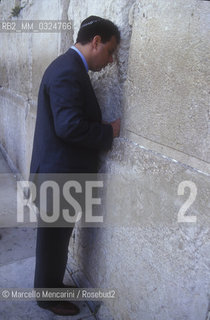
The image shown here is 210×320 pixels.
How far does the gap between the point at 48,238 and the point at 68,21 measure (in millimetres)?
1659

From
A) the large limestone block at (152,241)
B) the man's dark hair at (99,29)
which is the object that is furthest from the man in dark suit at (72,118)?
the large limestone block at (152,241)

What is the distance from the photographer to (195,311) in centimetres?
125

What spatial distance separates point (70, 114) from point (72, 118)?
0.02m

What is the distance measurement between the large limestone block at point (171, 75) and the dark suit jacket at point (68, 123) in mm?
242

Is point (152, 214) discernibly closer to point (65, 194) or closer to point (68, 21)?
point (65, 194)

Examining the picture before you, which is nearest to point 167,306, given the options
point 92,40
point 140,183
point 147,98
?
point 140,183

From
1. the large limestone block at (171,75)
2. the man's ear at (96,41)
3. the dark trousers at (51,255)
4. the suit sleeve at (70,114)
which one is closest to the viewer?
the large limestone block at (171,75)

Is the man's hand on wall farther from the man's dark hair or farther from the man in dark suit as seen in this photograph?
the man's dark hair

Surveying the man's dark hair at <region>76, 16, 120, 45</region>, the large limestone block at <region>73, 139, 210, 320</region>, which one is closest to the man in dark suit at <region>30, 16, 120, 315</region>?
the man's dark hair at <region>76, 16, 120, 45</region>

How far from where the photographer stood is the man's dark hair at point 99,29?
62.7 inches

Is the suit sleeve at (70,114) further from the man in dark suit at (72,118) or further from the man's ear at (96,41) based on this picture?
the man's ear at (96,41)

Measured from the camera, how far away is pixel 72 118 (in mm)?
1548

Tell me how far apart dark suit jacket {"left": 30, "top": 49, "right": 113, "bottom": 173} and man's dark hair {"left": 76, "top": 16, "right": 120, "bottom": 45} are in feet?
0.44

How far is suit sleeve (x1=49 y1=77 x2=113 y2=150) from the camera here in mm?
1549
